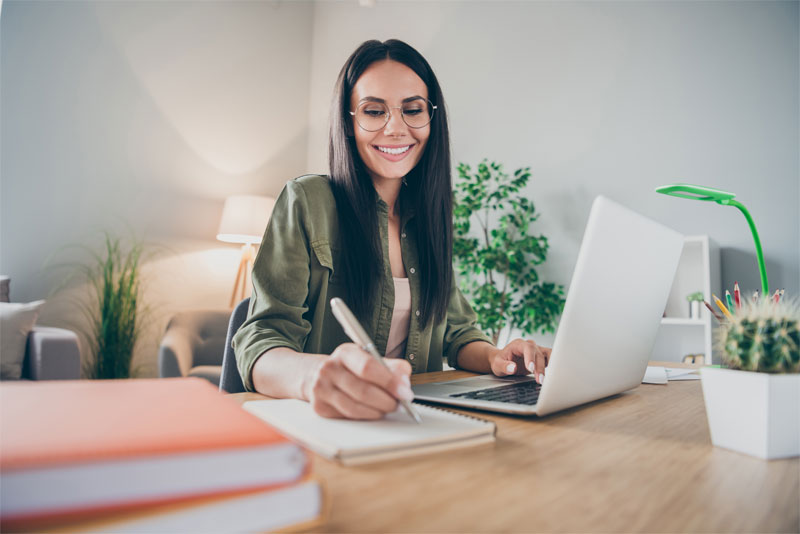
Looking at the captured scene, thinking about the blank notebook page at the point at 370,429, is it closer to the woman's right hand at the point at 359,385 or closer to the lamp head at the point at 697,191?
the woman's right hand at the point at 359,385

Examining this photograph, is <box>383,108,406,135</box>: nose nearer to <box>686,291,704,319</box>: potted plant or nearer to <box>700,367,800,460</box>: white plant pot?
<box>700,367,800,460</box>: white plant pot

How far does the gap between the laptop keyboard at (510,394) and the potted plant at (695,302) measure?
1.74 meters

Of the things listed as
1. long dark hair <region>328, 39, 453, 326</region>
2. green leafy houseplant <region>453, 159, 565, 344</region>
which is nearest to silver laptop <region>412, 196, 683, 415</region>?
long dark hair <region>328, 39, 453, 326</region>

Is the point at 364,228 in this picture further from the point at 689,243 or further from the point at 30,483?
the point at 689,243

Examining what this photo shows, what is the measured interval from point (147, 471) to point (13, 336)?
2.50 meters

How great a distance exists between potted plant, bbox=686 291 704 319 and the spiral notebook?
6.85ft

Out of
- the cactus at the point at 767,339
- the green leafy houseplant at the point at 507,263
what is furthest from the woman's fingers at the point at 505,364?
the green leafy houseplant at the point at 507,263

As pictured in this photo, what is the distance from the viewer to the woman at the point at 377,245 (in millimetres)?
964

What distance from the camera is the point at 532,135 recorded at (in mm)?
3094

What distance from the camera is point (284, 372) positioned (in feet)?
2.34

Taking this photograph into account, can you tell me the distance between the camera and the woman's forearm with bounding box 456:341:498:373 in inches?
44.0

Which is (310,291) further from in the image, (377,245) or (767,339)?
(767,339)

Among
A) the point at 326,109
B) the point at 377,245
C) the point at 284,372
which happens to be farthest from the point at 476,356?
the point at 326,109

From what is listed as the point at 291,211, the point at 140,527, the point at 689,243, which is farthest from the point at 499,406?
the point at 689,243
